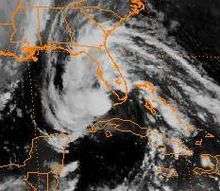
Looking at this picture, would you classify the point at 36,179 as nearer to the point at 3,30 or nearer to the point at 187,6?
the point at 3,30

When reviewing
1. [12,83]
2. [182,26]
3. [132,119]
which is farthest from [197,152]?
[12,83]

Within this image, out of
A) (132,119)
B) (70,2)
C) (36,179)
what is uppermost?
(70,2)

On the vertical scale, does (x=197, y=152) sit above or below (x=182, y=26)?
below

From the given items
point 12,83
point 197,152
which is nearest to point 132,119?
point 197,152

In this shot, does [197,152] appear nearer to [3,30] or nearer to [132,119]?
[132,119]

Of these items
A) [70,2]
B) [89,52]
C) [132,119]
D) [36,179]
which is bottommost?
[36,179]

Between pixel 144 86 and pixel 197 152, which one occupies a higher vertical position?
pixel 144 86
